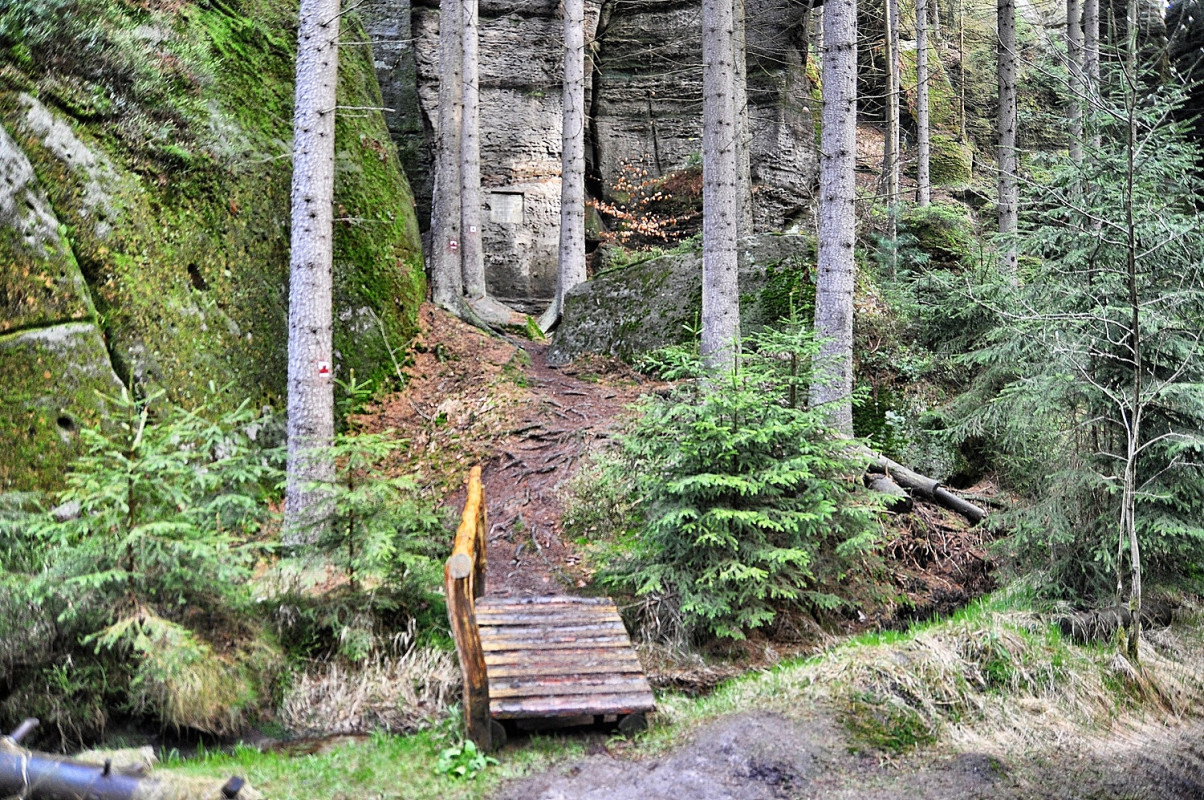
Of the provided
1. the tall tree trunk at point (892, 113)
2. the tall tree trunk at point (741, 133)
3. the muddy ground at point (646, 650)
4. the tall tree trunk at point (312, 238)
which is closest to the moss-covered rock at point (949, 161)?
the tall tree trunk at point (892, 113)

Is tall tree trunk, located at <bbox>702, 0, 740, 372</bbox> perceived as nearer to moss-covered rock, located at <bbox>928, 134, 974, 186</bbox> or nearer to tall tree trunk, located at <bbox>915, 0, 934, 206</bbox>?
tall tree trunk, located at <bbox>915, 0, 934, 206</bbox>

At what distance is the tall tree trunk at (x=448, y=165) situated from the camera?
639 inches

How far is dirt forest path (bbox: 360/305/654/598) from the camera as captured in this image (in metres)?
8.73

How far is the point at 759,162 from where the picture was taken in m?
21.3

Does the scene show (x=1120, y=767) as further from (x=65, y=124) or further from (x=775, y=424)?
(x=65, y=124)

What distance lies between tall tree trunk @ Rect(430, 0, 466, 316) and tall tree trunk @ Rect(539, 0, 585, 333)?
229 cm

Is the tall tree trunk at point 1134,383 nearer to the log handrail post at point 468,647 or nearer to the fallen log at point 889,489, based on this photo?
the fallen log at point 889,489

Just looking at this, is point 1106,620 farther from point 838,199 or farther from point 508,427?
point 508,427

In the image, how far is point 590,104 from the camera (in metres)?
22.6

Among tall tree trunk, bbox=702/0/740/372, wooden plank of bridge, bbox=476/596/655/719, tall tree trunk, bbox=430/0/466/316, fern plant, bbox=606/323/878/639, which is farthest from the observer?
tall tree trunk, bbox=430/0/466/316

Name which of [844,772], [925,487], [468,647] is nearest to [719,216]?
[925,487]

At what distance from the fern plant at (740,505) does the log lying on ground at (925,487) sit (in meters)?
1.88

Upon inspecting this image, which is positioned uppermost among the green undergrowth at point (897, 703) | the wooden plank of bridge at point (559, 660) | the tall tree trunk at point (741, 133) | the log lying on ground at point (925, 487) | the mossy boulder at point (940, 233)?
the tall tree trunk at point (741, 133)

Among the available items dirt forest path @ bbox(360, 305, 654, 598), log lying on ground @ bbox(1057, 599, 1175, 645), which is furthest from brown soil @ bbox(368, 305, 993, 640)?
log lying on ground @ bbox(1057, 599, 1175, 645)
